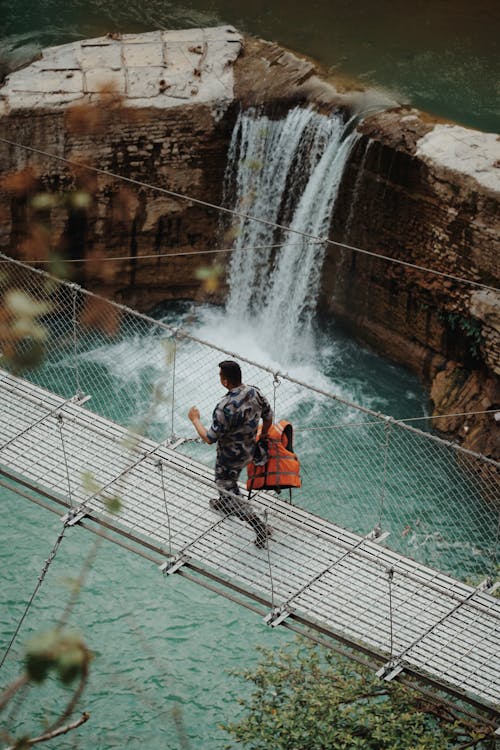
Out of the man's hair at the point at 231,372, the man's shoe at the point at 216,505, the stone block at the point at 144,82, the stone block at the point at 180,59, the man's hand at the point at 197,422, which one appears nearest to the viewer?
the man's hair at the point at 231,372

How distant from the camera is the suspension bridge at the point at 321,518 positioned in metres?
6.46

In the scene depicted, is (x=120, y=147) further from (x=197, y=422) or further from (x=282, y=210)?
(x=197, y=422)

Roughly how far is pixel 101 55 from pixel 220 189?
5.42 ft

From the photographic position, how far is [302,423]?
10.6 m

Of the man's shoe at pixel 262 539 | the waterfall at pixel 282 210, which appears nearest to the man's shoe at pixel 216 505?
the man's shoe at pixel 262 539

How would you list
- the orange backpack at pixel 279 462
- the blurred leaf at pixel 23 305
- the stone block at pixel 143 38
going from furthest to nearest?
1. the stone block at pixel 143 38
2. the blurred leaf at pixel 23 305
3. the orange backpack at pixel 279 462

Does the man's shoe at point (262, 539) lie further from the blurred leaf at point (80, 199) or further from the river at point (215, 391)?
the blurred leaf at point (80, 199)

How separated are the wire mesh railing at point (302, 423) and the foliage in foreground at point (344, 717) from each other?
1609 mm

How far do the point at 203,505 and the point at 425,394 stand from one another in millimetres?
4687

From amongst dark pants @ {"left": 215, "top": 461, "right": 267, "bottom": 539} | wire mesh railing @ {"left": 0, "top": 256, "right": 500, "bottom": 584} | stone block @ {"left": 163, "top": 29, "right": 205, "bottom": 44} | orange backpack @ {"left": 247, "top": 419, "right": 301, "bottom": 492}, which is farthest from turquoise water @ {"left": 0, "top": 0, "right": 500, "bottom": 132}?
dark pants @ {"left": 215, "top": 461, "right": 267, "bottom": 539}

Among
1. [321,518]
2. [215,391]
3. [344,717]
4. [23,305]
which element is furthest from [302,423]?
[344,717]

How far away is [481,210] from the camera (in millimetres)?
10320

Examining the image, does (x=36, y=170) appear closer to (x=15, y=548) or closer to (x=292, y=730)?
(x=15, y=548)

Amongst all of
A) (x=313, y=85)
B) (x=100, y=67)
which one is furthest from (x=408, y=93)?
(x=100, y=67)
